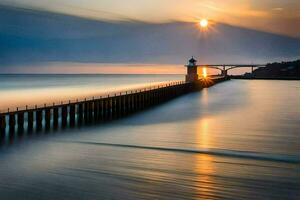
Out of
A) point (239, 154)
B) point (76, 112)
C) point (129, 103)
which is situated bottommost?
point (239, 154)

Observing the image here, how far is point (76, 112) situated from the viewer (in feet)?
97.7

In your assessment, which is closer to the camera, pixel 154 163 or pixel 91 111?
pixel 154 163

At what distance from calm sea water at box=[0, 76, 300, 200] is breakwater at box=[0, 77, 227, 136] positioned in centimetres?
177

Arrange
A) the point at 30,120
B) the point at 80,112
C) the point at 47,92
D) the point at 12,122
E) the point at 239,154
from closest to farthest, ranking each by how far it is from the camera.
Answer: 1. the point at 239,154
2. the point at 12,122
3. the point at 30,120
4. the point at 80,112
5. the point at 47,92

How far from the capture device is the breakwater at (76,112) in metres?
20.5

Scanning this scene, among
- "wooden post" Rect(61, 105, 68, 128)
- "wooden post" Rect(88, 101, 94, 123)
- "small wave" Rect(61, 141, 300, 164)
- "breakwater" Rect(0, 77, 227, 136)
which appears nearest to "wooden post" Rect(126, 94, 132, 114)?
"breakwater" Rect(0, 77, 227, 136)

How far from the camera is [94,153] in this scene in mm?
15547

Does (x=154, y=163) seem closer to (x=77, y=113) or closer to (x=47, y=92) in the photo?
(x=77, y=113)

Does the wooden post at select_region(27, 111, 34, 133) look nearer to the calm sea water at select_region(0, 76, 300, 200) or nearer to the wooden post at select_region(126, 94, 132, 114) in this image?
the calm sea water at select_region(0, 76, 300, 200)

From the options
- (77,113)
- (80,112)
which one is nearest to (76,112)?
(77,113)

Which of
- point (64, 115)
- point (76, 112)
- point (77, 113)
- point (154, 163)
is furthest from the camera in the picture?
point (76, 112)

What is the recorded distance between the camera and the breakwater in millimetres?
20453

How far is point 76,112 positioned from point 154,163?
17.2 m

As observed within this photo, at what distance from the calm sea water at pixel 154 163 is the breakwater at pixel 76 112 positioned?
1774 mm
